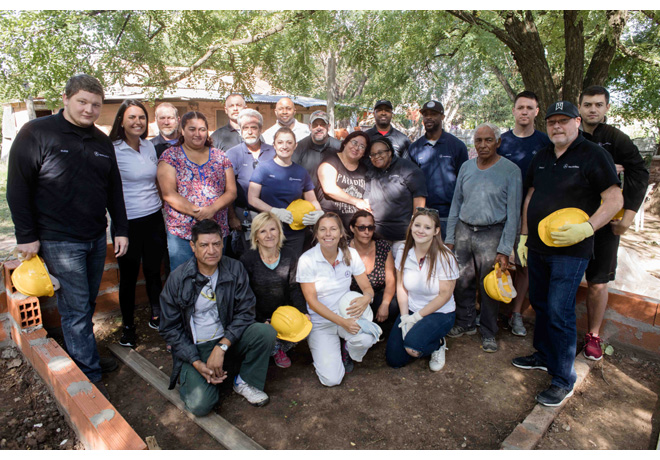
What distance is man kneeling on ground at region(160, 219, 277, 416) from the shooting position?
2873 mm

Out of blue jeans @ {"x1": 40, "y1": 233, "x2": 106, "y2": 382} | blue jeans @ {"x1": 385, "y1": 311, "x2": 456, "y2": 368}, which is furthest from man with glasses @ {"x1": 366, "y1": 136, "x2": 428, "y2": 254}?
blue jeans @ {"x1": 40, "y1": 233, "x2": 106, "y2": 382}

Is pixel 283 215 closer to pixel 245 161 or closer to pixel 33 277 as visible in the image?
pixel 245 161

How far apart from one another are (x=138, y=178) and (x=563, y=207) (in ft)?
11.0

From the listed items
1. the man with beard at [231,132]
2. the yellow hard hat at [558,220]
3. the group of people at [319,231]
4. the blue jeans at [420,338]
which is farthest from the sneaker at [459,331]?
the man with beard at [231,132]

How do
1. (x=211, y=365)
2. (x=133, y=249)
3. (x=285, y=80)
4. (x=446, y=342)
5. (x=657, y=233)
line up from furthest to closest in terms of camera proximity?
(x=285, y=80), (x=657, y=233), (x=446, y=342), (x=133, y=249), (x=211, y=365)

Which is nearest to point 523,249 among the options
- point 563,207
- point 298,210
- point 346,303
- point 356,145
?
point 563,207

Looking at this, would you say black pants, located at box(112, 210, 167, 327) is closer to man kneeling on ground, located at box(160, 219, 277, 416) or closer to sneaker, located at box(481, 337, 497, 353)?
man kneeling on ground, located at box(160, 219, 277, 416)

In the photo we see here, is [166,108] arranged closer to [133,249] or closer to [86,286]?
[133,249]

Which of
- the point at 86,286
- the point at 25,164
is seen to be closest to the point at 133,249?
the point at 86,286

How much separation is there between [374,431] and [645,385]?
7.31 feet

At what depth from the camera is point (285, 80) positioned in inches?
395

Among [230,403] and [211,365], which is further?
[230,403]

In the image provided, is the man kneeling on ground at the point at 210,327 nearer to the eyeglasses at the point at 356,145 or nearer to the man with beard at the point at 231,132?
the eyeglasses at the point at 356,145

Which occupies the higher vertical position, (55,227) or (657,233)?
(55,227)
